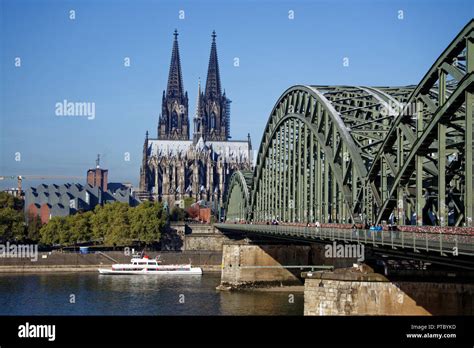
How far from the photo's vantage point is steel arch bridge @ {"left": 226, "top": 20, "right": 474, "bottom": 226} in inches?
1459

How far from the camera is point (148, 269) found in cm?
9981

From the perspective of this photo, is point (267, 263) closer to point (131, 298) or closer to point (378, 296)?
point (131, 298)

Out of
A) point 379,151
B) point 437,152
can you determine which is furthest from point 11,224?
point 437,152

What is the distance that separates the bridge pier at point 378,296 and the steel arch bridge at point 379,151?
3.27 m

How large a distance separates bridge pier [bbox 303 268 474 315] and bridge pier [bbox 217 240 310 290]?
120ft

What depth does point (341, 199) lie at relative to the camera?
185 ft

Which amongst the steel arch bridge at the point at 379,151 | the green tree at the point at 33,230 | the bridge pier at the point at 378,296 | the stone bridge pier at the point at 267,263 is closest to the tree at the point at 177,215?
the green tree at the point at 33,230
